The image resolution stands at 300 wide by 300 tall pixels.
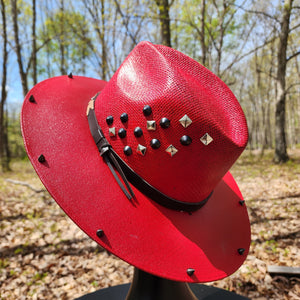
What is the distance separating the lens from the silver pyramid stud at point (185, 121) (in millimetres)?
909

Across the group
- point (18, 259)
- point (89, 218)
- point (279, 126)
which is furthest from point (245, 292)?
point (279, 126)

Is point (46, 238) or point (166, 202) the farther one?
point (46, 238)

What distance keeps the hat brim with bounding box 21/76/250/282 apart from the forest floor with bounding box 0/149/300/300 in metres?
1.92

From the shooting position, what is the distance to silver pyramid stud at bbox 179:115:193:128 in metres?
0.91

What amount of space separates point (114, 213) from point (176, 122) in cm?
45

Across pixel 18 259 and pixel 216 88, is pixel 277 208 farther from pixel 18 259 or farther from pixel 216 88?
pixel 18 259

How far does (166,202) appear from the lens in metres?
1.01

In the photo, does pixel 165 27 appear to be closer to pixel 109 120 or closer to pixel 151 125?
pixel 109 120

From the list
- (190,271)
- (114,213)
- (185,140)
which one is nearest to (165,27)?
(185,140)

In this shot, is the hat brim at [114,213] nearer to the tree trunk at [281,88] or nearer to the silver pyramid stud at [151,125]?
the silver pyramid stud at [151,125]

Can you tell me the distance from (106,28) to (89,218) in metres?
8.68

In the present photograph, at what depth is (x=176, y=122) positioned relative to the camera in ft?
3.02

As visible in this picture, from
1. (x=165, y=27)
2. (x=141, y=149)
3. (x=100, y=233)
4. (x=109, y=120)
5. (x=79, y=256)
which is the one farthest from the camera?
(x=165, y=27)

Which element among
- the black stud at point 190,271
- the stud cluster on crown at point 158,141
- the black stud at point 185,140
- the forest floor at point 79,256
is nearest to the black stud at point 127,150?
the stud cluster on crown at point 158,141
